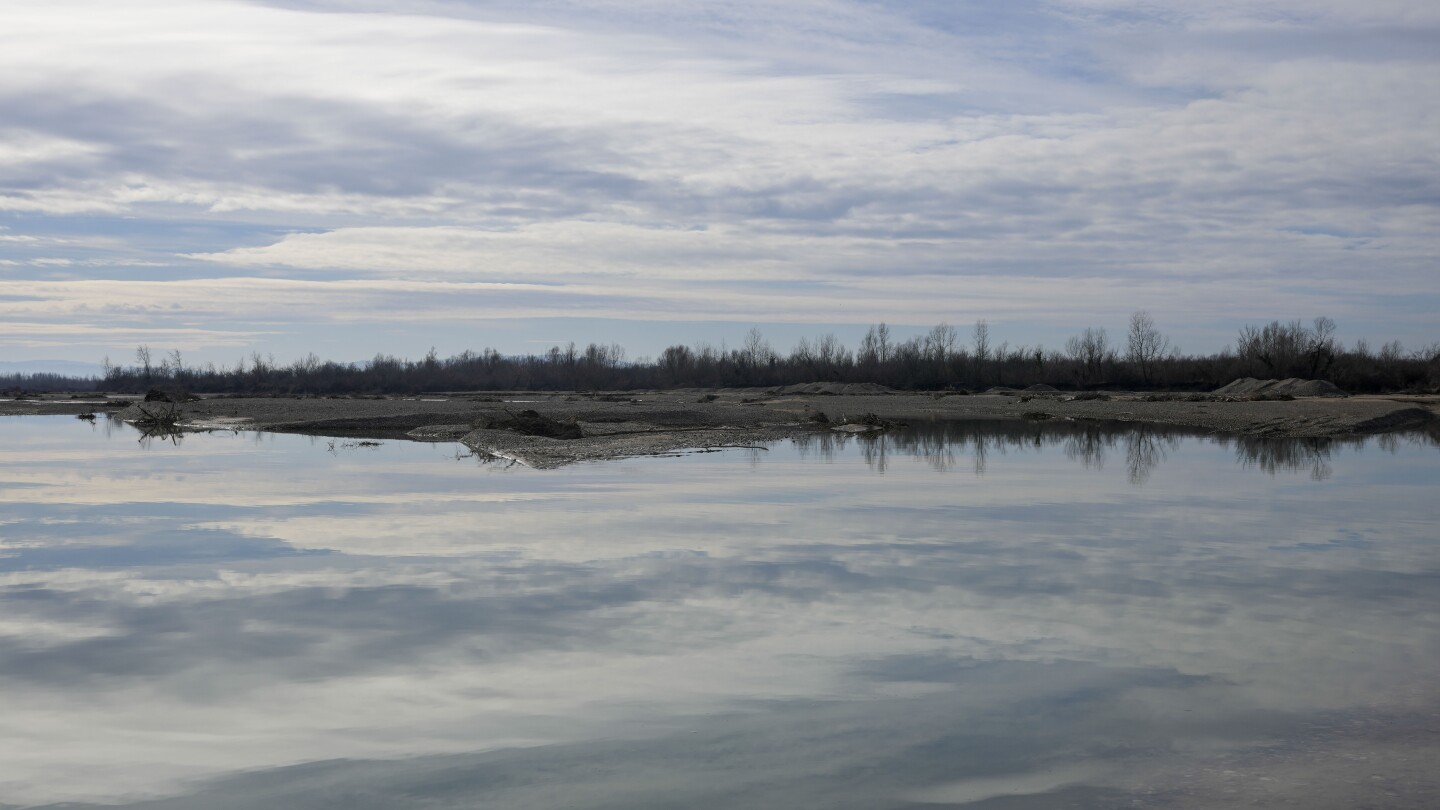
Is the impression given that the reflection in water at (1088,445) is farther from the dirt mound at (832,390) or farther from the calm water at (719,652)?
the dirt mound at (832,390)

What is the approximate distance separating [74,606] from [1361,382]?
7433 cm

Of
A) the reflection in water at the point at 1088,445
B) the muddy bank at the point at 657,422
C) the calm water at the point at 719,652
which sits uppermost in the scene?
the muddy bank at the point at 657,422

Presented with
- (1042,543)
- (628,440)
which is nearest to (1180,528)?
(1042,543)

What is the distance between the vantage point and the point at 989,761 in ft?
17.6

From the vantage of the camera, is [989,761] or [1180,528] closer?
[989,761]

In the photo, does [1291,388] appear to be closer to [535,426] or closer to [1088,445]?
[1088,445]

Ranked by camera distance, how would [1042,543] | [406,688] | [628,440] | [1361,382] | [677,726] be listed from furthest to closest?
1. [1361,382]
2. [628,440]
3. [1042,543]
4. [406,688]
5. [677,726]

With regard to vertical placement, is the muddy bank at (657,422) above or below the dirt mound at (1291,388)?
below

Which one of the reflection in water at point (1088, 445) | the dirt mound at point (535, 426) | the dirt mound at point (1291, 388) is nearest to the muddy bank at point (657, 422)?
the dirt mound at point (535, 426)

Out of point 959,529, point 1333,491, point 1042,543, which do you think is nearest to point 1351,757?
point 1042,543

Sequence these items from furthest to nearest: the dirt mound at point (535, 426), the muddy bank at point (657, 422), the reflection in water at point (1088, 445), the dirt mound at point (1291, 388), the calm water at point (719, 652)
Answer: the dirt mound at point (1291, 388) → the dirt mound at point (535, 426) → the muddy bank at point (657, 422) → the reflection in water at point (1088, 445) → the calm water at point (719, 652)

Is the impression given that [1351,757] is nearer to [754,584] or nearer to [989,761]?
[989,761]

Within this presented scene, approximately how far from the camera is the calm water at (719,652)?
17.3 ft

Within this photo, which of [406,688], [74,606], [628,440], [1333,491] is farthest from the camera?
[628,440]
